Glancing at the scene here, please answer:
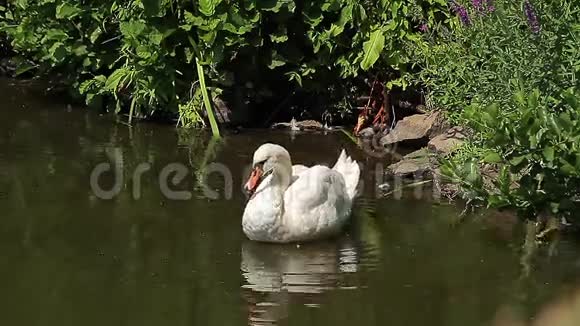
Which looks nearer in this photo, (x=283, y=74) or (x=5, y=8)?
(x=283, y=74)

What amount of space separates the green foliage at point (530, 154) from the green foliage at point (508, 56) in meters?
0.17

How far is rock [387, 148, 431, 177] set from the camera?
29.3 ft

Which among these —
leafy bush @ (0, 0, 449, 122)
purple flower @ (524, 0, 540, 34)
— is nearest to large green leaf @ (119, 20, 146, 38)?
leafy bush @ (0, 0, 449, 122)

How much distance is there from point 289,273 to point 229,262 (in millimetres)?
419

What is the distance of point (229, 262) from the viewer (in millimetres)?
7020

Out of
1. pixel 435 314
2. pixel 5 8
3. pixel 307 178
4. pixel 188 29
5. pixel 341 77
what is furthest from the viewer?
pixel 5 8

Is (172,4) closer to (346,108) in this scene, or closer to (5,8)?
(346,108)

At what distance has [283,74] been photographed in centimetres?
1076

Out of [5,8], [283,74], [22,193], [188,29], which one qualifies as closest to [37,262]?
[22,193]

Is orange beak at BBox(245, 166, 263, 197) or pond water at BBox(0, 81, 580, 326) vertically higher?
orange beak at BBox(245, 166, 263, 197)

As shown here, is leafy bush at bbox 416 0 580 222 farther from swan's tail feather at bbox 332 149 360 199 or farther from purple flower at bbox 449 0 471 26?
swan's tail feather at bbox 332 149 360 199

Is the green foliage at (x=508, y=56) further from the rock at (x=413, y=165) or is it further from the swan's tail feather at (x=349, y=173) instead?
the swan's tail feather at (x=349, y=173)

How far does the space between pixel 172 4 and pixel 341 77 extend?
1.79 meters

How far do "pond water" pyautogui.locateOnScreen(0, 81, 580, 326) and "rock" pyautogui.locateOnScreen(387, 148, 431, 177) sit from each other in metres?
0.21
